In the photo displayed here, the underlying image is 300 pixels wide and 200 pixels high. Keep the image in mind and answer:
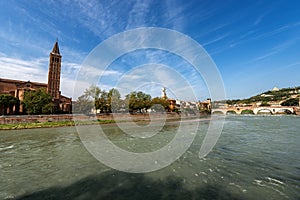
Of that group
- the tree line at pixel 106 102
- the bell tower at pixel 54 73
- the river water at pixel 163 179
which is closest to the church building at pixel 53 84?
the bell tower at pixel 54 73

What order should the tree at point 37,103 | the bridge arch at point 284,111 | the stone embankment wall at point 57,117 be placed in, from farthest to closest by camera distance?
the bridge arch at point 284,111
the tree at point 37,103
the stone embankment wall at point 57,117

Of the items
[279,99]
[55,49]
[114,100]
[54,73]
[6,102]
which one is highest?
[55,49]

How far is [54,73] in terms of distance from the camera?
52438 mm

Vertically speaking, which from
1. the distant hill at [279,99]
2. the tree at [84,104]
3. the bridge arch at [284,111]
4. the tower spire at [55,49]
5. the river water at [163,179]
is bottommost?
the river water at [163,179]

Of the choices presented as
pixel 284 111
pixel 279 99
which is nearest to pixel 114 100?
pixel 284 111

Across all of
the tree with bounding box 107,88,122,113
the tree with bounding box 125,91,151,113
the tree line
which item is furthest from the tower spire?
the tree with bounding box 125,91,151,113

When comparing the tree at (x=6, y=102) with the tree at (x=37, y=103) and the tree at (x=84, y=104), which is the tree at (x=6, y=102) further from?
the tree at (x=84, y=104)

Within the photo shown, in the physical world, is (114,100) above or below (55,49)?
below

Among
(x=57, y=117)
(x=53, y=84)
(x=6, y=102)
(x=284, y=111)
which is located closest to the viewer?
(x=57, y=117)

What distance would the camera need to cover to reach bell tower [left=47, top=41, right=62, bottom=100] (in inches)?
2021

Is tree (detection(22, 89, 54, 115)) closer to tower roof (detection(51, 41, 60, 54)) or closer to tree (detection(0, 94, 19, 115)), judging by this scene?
tree (detection(0, 94, 19, 115))

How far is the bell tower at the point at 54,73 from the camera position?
51344 millimetres

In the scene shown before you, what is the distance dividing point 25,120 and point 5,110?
16088mm

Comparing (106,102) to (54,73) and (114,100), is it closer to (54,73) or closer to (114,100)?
(114,100)
